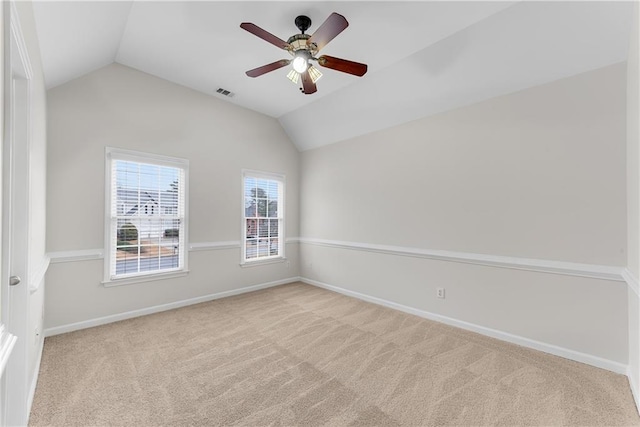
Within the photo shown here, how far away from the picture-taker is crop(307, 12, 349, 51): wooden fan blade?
1.89 meters

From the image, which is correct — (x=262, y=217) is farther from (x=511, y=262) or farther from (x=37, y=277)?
(x=511, y=262)

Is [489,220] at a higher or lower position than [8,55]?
lower

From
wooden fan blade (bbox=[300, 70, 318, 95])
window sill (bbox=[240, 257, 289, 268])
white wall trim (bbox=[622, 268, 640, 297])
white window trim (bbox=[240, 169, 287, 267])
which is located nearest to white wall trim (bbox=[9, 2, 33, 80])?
wooden fan blade (bbox=[300, 70, 318, 95])

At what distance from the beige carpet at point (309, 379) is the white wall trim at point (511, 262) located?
2.69 ft

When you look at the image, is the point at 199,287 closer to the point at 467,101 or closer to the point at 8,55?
the point at 8,55

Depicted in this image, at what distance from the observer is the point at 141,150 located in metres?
3.55

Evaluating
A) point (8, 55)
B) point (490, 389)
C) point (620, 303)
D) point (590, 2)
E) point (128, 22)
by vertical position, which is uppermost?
point (128, 22)

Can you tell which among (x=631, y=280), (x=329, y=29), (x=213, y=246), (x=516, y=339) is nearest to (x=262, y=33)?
(x=329, y=29)

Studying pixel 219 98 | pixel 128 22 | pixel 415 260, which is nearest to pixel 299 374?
pixel 415 260

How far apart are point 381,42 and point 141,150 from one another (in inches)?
127

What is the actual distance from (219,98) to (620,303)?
530 cm

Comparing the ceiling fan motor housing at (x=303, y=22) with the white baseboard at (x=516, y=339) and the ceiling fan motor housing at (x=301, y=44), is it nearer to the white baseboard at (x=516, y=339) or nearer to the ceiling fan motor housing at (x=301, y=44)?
the ceiling fan motor housing at (x=301, y=44)

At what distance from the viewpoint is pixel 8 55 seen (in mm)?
1203

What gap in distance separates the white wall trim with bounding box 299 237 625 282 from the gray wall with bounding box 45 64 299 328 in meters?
2.28
